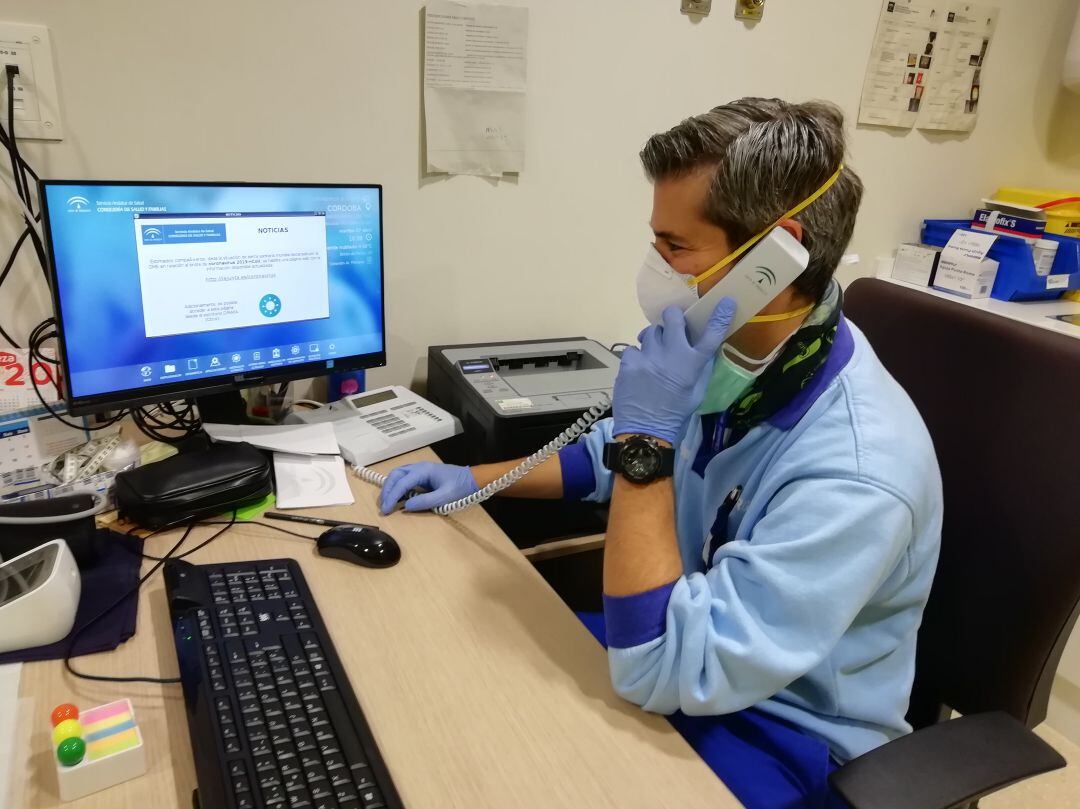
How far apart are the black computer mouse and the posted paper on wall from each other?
167 centimetres

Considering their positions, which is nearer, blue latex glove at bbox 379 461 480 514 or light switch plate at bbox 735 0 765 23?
blue latex glove at bbox 379 461 480 514

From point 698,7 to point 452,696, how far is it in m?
1.52

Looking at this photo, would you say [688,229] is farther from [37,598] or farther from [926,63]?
[926,63]

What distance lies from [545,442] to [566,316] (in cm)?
52

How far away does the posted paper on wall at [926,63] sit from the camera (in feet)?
6.15

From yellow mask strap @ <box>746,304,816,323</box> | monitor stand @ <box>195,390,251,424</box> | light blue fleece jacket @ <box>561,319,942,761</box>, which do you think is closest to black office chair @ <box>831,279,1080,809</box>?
light blue fleece jacket @ <box>561,319,942,761</box>

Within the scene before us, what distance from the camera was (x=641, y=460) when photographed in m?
0.90

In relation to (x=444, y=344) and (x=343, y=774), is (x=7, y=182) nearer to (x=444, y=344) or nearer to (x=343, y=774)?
(x=444, y=344)

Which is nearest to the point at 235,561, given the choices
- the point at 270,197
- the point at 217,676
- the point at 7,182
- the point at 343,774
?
the point at 217,676

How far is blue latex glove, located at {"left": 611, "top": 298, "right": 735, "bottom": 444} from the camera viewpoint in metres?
0.93

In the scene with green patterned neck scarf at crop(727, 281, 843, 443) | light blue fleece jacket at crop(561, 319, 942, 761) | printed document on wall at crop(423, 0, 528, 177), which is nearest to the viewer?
light blue fleece jacket at crop(561, 319, 942, 761)

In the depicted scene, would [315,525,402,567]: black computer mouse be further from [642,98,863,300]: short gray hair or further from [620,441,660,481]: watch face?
[642,98,863,300]: short gray hair

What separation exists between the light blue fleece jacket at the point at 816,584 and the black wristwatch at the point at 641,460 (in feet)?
0.38

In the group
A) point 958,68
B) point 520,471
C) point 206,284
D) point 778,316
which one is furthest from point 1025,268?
point 206,284
